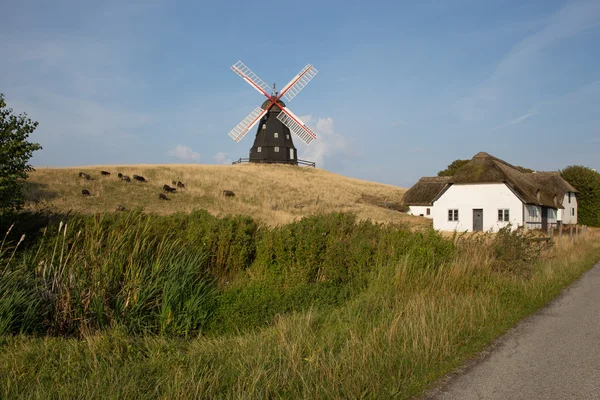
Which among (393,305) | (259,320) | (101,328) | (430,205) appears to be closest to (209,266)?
(259,320)

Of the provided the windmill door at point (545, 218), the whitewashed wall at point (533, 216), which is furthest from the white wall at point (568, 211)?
the whitewashed wall at point (533, 216)

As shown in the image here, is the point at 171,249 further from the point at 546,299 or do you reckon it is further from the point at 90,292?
the point at 546,299

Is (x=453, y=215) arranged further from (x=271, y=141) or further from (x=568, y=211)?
(x=271, y=141)

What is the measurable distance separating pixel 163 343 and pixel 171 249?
146 inches

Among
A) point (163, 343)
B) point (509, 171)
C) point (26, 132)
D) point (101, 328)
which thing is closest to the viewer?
point (163, 343)

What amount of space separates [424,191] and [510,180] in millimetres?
13389

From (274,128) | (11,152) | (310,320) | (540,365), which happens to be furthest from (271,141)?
(540,365)

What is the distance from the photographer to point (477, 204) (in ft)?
128

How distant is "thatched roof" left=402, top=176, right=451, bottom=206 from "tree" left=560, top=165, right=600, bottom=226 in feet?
55.7

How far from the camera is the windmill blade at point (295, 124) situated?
7144 cm

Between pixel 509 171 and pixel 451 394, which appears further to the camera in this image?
pixel 509 171

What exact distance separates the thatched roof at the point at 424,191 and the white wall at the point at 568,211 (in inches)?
459

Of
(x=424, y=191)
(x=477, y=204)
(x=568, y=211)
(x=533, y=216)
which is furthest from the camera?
(x=568, y=211)

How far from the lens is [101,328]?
7.83 metres
